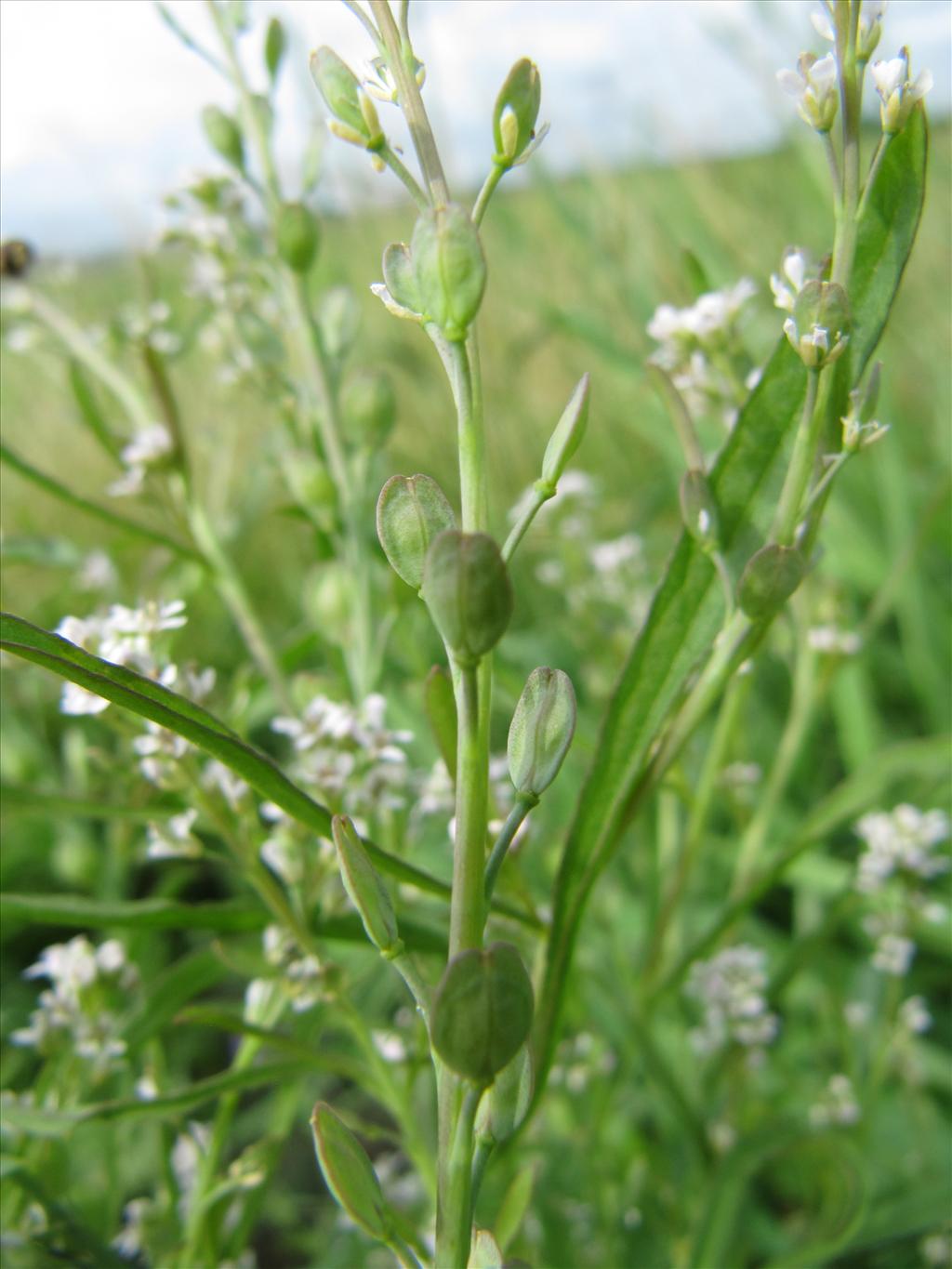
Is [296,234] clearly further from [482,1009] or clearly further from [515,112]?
[482,1009]

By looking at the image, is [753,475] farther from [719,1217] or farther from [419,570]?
[719,1217]

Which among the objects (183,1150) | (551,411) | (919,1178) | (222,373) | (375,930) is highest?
(551,411)

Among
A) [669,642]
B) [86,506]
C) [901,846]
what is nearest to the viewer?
[669,642]

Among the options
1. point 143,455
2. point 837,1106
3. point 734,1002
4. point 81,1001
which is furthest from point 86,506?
point 837,1106

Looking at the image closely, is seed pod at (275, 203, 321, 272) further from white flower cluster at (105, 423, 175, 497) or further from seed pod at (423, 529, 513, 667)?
seed pod at (423, 529, 513, 667)

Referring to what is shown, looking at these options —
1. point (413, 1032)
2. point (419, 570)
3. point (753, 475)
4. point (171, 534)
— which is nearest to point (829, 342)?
point (753, 475)

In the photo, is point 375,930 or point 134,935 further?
point 134,935

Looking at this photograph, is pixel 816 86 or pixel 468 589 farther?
pixel 816 86
